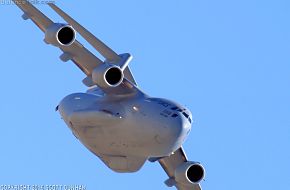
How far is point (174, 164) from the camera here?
2051 inches

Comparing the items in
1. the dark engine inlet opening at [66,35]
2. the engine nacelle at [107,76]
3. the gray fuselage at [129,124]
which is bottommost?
the gray fuselage at [129,124]

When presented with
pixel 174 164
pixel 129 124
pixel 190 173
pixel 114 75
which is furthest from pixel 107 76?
pixel 174 164

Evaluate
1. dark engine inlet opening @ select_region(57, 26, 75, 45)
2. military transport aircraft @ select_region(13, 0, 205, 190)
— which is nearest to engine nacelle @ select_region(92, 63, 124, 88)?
military transport aircraft @ select_region(13, 0, 205, 190)

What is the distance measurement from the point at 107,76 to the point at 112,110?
167 centimetres

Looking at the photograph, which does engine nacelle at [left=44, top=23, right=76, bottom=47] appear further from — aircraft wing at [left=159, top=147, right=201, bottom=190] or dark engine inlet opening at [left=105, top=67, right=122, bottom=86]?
aircraft wing at [left=159, top=147, right=201, bottom=190]

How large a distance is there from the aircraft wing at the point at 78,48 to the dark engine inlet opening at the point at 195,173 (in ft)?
15.9

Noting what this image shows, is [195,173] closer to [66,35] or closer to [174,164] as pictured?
[174,164]

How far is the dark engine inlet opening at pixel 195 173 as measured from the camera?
5056 cm

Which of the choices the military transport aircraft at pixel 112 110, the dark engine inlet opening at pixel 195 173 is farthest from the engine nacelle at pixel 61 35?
the dark engine inlet opening at pixel 195 173

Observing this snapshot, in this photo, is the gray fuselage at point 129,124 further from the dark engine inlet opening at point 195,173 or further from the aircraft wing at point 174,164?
the aircraft wing at point 174,164

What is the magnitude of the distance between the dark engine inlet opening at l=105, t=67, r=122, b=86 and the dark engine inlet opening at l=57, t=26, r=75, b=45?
203 centimetres

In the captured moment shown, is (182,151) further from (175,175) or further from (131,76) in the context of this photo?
(131,76)

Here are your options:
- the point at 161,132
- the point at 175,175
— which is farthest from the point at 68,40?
the point at 175,175

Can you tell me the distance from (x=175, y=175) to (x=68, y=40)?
8.67m
